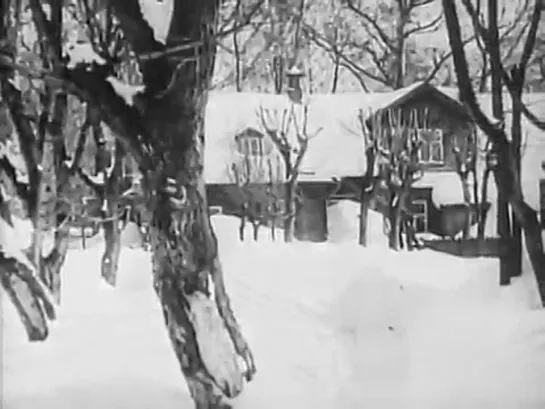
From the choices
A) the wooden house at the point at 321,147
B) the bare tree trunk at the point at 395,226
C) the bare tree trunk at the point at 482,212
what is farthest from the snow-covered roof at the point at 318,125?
the bare tree trunk at the point at 482,212

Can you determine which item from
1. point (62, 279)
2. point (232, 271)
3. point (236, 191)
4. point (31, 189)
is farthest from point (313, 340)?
point (31, 189)

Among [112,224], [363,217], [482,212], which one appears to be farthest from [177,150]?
[482,212]

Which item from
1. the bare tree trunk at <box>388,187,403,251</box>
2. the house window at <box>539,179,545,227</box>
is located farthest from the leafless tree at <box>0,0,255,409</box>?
the house window at <box>539,179,545,227</box>

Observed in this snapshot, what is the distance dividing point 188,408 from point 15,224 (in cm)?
57

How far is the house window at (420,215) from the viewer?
1.54m

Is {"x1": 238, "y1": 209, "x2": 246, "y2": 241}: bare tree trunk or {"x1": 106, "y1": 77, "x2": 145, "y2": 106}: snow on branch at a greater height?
{"x1": 106, "y1": 77, "x2": 145, "y2": 106}: snow on branch

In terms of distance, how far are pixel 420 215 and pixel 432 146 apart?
0.52 feet

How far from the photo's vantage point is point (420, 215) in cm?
155

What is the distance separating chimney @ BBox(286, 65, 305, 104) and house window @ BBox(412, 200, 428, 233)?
36 centimetres

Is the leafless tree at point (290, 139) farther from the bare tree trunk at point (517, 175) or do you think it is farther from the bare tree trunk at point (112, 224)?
the bare tree trunk at point (517, 175)

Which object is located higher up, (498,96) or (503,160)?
(498,96)

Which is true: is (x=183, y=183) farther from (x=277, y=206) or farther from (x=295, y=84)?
(x=295, y=84)

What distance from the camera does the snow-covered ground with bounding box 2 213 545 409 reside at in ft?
5.05

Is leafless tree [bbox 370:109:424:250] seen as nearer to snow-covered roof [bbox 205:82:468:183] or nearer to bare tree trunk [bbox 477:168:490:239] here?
snow-covered roof [bbox 205:82:468:183]
